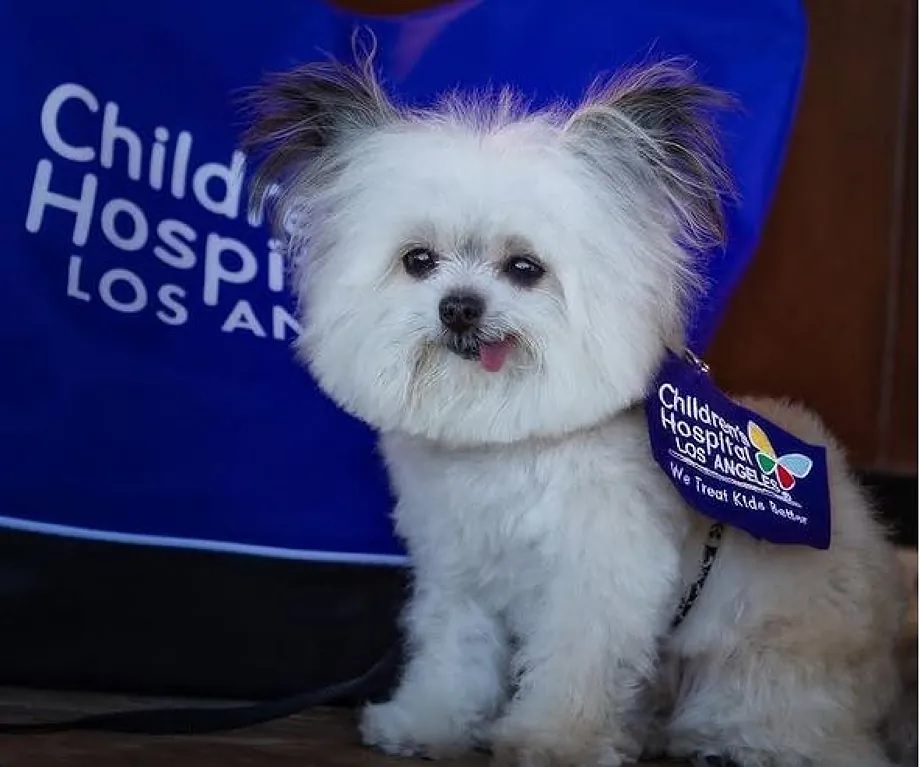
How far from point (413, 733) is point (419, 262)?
50 cm

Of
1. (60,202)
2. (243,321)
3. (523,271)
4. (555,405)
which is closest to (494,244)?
(523,271)

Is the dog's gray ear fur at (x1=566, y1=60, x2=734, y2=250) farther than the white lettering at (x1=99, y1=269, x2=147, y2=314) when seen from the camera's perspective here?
No

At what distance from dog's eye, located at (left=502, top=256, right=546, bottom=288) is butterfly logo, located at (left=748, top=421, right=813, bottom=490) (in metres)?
0.29

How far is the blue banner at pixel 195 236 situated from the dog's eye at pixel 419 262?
0.26m

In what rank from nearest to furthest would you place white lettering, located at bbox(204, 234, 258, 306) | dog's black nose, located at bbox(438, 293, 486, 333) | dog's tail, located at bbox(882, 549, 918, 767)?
dog's black nose, located at bbox(438, 293, 486, 333) → dog's tail, located at bbox(882, 549, 918, 767) → white lettering, located at bbox(204, 234, 258, 306)

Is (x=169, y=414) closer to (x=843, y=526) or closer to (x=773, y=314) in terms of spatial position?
(x=843, y=526)

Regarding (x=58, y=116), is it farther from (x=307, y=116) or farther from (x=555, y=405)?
(x=555, y=405)

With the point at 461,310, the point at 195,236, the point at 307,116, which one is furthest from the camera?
the point at 195,236

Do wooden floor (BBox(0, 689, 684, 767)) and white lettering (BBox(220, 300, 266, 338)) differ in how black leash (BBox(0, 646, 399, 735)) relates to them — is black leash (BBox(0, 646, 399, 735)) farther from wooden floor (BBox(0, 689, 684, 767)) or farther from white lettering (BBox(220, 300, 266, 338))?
white lettering (BBox(220, 300, 266, 338))

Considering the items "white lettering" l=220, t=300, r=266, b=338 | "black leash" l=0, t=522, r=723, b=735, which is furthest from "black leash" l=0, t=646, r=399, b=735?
"white lettering" l=220, t=300, r=266, b=338

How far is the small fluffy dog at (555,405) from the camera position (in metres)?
1.34

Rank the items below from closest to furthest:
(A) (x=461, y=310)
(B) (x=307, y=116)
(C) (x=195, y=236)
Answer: (A) (x=461, y=310) < (B) (x=307, y=116) < (C) (x=195, y=236)

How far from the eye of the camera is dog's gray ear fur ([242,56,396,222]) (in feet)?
4.62

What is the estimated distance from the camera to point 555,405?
52.7 inches
